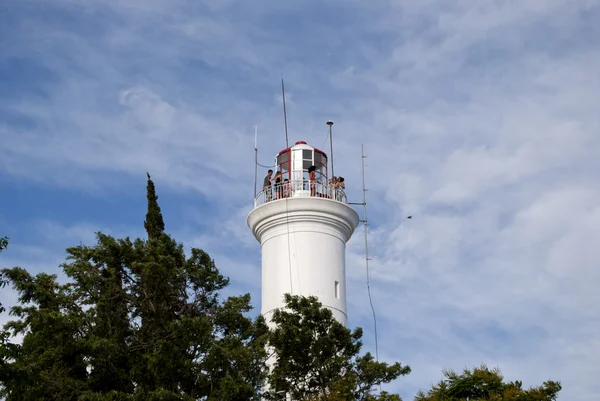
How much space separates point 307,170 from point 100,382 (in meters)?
11.4

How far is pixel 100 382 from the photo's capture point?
24812 mm

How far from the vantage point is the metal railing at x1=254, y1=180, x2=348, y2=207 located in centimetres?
3241

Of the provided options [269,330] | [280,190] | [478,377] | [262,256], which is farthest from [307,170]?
[478,377]

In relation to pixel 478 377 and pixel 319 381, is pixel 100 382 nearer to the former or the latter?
pixel 319 381

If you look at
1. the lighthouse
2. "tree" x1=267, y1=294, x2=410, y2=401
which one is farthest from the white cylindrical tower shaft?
"tree" x1=267, y1=294, x2=410, y2=401

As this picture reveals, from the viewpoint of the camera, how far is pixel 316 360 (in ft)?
85.7

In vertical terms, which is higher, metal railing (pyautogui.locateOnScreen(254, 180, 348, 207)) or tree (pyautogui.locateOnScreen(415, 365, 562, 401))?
metal railing (pyautogui.locateOnScreen(254, 180, 348, 207))

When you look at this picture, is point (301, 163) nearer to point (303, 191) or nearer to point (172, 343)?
point (303, 191)

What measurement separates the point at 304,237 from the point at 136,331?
296 inches

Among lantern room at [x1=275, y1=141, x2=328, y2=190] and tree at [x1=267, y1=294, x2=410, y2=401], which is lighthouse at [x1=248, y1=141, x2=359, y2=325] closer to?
lantern room at [x1=275, y1=141, x2=328, y2=190]

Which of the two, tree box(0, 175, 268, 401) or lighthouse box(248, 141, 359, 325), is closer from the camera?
tree box(0, 175, 268, 401)

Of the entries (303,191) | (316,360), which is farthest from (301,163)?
(316,360)

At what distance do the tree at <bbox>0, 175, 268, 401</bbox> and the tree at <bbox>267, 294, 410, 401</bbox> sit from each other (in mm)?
615

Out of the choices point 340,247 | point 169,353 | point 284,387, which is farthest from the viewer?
point 340,247
